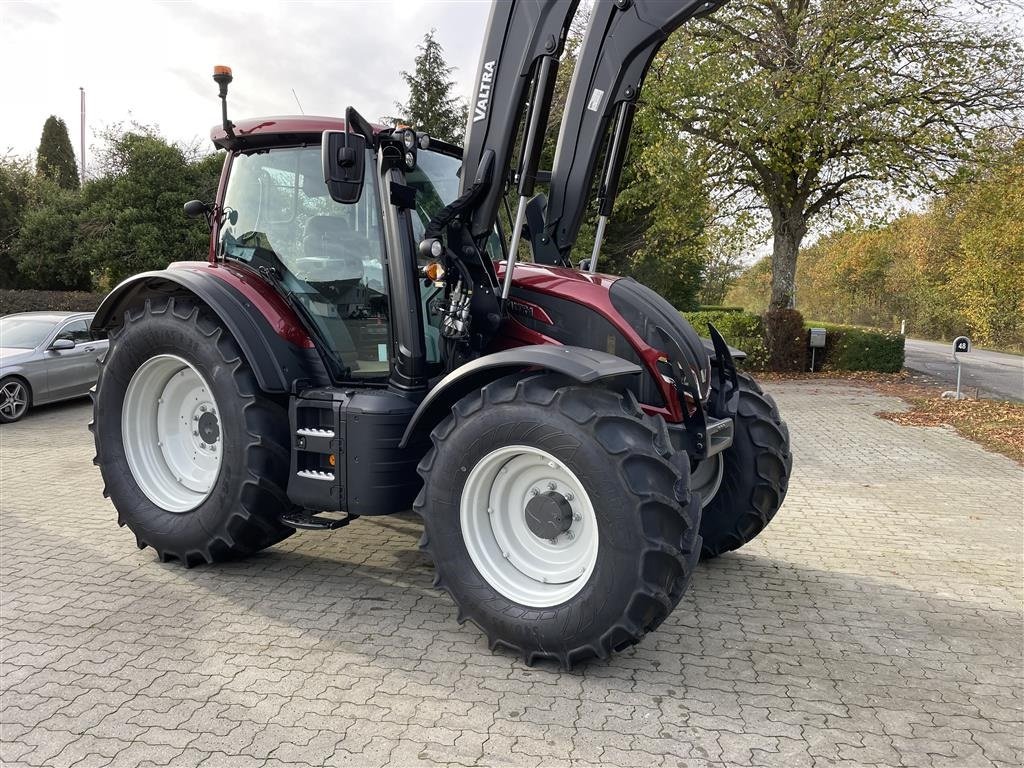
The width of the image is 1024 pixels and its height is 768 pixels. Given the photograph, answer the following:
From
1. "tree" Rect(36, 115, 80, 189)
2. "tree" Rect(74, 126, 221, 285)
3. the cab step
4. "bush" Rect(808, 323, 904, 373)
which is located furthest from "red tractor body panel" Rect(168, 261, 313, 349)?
"tree" Rect(36, 115, 80, 189)

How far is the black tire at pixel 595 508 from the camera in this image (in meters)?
2.87

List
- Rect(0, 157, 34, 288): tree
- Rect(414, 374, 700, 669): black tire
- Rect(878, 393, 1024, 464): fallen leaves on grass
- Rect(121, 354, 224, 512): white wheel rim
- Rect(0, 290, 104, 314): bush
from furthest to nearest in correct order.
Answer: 1. Rect(0, 157, 34, 288): tree
2. Rect(0, 290, 104, 314): bush
3. Rect(878, 393, 1024, 464): fallen leaves on grass
4. Rect(121, 354, 224, 512): white wheel rim
5. Rect(414, 374, 700, 669): black tire

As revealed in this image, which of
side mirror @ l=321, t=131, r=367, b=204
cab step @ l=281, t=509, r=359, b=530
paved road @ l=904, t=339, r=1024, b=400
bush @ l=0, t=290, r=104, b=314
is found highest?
side mirror @ l=321, t=131, r=367, b=204

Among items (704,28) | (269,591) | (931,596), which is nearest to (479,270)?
(269,591)

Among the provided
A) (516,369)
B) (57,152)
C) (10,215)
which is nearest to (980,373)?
(516,369)

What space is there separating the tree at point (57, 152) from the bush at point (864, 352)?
1063 inches

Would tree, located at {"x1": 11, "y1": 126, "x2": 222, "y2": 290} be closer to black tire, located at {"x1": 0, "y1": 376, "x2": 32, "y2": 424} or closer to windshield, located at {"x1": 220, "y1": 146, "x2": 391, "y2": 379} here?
black tire, located at {"x1": 0, "y1": 376, "x2": 32, "y2": 424}

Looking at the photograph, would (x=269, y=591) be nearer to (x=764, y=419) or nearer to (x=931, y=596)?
(x=764, y=419)

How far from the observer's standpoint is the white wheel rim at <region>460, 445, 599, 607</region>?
3182 mm

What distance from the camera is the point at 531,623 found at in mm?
3104

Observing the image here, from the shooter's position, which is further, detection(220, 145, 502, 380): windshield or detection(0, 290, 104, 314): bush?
detection(0, 290, 104, 314): bush

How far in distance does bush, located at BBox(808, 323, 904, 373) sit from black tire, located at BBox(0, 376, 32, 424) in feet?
49.1

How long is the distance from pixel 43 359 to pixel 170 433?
22.1ft

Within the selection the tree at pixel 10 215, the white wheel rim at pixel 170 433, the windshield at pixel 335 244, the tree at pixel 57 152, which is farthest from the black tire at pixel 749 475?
the tree at pixel 57 152
